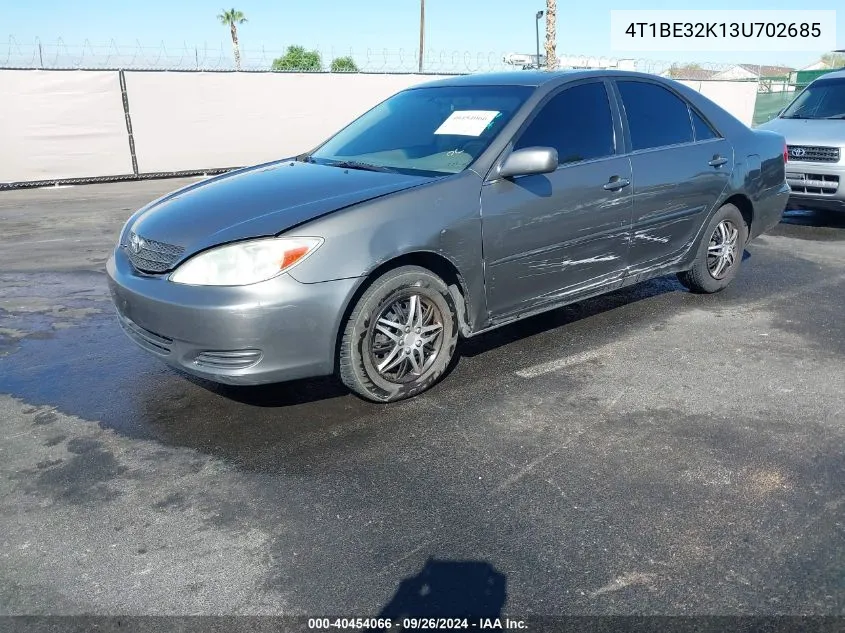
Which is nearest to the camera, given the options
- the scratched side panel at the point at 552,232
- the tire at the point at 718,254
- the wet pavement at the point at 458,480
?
the wet pavement at the point at 458,480

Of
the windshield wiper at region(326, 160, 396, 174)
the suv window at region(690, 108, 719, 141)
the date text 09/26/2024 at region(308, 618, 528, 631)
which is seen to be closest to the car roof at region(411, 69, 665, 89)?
the suv window at region(690, 108, 719, 141)

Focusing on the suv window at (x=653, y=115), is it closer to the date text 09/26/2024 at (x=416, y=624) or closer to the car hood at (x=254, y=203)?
the car hood at (x=254, y=203)

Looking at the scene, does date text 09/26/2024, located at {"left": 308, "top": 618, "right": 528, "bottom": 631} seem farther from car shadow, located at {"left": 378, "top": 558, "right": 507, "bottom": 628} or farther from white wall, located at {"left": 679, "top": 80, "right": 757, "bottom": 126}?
white wall, located at {"left": 679, "top": 80, "right": 757, "bottom": 126}

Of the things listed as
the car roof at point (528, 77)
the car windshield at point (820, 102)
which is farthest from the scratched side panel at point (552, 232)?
the car windshield at point (820, 102)

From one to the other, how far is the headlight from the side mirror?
1.21m

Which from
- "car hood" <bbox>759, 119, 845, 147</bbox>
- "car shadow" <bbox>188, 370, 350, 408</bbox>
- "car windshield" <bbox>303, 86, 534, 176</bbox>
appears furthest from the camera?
"car hood" <bbox>759, 119, 845, 147</bbox>

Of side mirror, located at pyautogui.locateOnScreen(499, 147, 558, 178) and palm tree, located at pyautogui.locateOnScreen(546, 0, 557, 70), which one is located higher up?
palm tree, located at pyautogui.locateOnScreen(546, 0, 557, 70)

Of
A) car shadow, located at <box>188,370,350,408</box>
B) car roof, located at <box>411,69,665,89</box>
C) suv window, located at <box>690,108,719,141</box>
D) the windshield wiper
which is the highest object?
car roof, located at <box>411,69,665,89</box>

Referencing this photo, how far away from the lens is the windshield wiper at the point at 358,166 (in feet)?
14.0

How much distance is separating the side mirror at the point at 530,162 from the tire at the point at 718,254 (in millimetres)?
2087

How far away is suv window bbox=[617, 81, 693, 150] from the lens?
493 cm

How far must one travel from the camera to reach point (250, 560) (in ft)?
8.74

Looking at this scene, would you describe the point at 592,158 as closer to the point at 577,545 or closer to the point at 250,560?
the point at 577,545

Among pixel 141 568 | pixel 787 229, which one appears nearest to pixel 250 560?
pixel 141 568
